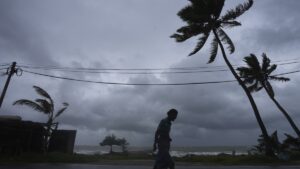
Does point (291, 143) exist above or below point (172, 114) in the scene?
above

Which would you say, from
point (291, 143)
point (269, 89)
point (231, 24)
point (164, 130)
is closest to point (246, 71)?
point (269, 89)

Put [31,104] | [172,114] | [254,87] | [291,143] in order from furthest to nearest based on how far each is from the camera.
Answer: [291,143], [254,87], [31,104], [172,114]

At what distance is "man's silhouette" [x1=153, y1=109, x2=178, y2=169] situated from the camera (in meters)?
6.55

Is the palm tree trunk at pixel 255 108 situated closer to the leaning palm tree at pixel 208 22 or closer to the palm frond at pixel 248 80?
the leaning palm tree at pixel 208 22

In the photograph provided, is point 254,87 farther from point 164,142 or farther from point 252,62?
point 164,142

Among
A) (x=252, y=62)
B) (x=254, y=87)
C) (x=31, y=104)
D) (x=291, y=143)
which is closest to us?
(x=31, y=104)

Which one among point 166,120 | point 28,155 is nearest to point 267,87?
point 28,155

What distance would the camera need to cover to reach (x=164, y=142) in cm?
674

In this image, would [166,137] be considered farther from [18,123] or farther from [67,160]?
[18,123]

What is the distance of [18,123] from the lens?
17703 mm

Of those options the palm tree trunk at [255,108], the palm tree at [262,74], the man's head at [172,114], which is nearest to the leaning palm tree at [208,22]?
the palm tree trunk at [255,108]

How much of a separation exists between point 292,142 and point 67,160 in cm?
2449

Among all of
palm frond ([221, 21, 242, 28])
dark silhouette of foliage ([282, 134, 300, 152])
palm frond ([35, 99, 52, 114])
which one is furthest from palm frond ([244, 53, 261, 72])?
palm frond ([35, 99, 52, 114])

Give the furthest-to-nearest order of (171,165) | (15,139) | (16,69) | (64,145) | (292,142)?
1. (292,142)
2. (64,145)
3. (16,69)
4. (15,139)
5. (171,165)
